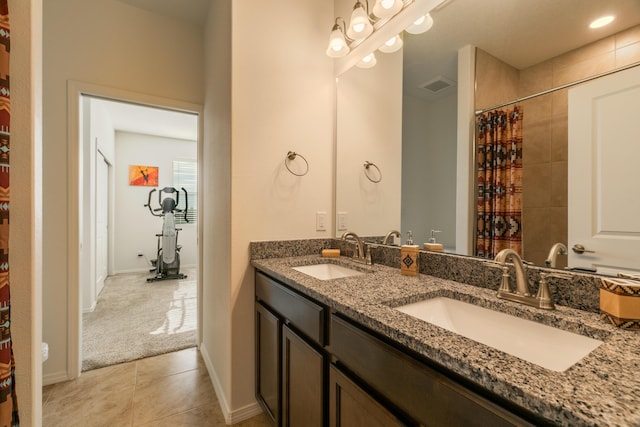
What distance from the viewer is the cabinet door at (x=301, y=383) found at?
106 cm

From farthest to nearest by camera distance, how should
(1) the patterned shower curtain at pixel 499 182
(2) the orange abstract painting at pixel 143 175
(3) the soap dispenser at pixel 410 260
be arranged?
1. (2) the orange abstract painting at pixel 143 175
2. (3) the soap dispenser at pixel 410 260
3. (1) the patterned shower curtain at pixel 499 182

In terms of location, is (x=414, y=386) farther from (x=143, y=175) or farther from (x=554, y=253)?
(x=143, y=175)

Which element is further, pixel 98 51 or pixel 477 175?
pixel 98 51

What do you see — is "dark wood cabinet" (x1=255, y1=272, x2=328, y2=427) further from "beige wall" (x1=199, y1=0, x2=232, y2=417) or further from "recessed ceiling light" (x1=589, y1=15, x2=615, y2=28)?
"recessed ceiling light" (x1=589, y1=15, x2=615, y2=28)

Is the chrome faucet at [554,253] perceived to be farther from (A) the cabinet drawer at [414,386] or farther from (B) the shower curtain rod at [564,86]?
(A) the cabinet drawer at [414,386]

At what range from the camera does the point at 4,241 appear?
2.53 ft

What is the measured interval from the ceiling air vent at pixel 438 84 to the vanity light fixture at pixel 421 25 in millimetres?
264

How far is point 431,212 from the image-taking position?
1417mm

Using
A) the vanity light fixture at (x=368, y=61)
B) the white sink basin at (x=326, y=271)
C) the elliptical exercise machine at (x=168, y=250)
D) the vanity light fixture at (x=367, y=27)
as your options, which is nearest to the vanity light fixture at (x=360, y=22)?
the vanity light fixture at (x=367, y=27)

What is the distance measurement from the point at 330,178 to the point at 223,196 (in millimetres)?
727

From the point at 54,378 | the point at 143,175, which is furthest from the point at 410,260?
the point at 143,175

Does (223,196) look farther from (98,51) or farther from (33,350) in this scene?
(98,51)

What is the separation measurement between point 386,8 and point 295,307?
1.60 meters

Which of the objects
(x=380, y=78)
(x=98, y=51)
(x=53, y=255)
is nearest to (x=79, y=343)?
(x=53, y=255)
